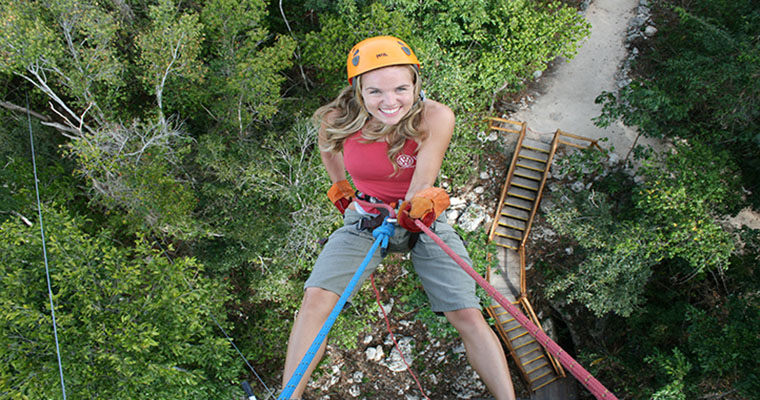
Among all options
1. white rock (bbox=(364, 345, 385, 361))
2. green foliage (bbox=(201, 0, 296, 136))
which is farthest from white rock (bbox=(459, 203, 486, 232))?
green foliage (bbox=(201, 0, 296, 136))

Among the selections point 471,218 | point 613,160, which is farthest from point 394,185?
point 613,160

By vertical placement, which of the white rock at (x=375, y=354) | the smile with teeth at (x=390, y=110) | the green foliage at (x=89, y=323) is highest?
the smile with teeth at (x=390, y=110)

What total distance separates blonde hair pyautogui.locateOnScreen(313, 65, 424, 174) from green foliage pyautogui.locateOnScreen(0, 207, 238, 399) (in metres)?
4.35

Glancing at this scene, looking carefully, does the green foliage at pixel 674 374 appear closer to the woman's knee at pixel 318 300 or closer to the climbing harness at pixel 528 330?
Result: the climbing harness at pixel 528 330

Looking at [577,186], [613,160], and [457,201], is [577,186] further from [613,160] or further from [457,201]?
[457,201]

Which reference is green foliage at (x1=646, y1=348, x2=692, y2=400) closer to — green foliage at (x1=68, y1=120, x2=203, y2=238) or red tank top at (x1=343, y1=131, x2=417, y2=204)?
red tank top at (x1=343, y1=131, x2=417, y2=204)

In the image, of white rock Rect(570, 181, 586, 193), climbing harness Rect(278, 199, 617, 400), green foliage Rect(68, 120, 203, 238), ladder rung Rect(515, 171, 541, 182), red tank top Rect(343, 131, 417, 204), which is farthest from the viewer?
ladder rung Rect(515, 171, 541, 182)

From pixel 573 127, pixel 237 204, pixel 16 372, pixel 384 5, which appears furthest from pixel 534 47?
pixel 16 372

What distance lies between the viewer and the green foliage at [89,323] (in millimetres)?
5559

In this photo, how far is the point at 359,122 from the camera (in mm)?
3039

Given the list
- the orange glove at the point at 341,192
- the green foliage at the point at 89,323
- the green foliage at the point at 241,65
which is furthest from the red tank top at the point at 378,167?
the green foliage at the point at 241,65

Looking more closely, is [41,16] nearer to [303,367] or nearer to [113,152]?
[113,152]

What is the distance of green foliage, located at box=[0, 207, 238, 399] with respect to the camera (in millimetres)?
5559

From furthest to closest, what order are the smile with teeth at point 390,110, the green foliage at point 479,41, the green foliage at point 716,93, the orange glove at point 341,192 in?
the green foliage at point 479,41
the green foliage at point 716,93
the orange glove at point 341,192
the smile with teeth at point 390,110
